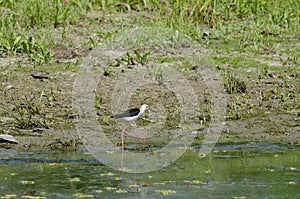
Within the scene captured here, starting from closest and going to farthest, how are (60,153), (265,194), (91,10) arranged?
(265,194), (60,153), (91,10)

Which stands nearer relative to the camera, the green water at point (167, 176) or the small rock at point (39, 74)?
the green water at point (167, 176)

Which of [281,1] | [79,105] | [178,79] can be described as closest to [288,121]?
[178,79]

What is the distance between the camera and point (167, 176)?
21.5ft

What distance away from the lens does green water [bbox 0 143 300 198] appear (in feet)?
19.7

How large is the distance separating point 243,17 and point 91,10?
221 centimetres

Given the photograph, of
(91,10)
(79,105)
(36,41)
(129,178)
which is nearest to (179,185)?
(129,178)

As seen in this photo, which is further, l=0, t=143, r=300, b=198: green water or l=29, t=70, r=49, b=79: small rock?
l=29, t=70, r=49, b=79: small rock

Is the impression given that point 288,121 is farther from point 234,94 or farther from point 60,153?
point 60,153

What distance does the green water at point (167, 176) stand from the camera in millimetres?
5992

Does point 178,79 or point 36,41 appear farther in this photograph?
point 36,41

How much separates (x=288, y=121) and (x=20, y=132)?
2740 mm

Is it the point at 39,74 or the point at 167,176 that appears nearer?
the point at 167,176

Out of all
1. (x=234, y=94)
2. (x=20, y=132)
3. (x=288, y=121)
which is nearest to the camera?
(x=20, y=132)

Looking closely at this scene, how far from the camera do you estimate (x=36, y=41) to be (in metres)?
10.4
